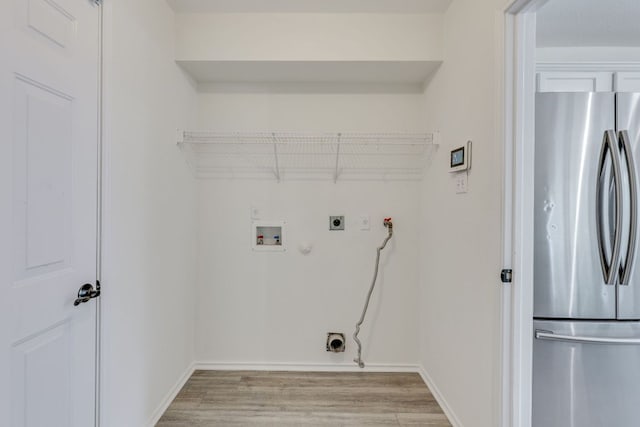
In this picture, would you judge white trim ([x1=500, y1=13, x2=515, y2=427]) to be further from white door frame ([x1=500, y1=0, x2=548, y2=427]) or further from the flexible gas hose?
the flexible gas hose

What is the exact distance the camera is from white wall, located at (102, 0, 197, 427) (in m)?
1.44

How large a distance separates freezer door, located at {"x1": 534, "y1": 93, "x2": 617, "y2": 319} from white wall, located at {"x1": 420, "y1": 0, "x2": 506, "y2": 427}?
0.87 ft

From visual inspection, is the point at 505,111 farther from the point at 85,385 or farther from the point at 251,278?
the point at 85,385

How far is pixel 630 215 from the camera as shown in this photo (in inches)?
57.4

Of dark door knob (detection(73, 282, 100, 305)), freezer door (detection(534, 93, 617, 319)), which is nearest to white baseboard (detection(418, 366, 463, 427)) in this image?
freezer door (detection(534, 93, 617, 319))

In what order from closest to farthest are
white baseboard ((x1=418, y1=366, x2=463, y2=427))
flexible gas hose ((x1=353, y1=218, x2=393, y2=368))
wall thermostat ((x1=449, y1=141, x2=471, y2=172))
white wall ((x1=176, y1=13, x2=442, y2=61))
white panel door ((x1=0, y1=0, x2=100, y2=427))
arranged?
1. white panel door ((x1=0, y1=0, x2=100, y2=427))
2. wall thermostat ((x1=449, y1=141, x2=471, y2=172))
3. white baseboard ((x1=418, y1=366, x2=463, y2=427))
4. white wall ((x1=176, y1=13, x2=442, y2=61))
5. flexible gas hose ((x1=353, y1=218, x2=393, y2=368))

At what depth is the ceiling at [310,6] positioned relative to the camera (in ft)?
6.52

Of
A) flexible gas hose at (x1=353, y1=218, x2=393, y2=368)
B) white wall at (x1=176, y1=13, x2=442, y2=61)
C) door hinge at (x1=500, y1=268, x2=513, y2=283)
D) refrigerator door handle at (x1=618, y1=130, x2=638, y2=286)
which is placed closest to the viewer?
door hinge at (x1=500, y1=268, x2=513, y2=283)

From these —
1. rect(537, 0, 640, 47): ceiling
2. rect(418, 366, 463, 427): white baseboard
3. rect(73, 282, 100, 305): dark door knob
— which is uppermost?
rect(537, 0, 640, 47): ceiling

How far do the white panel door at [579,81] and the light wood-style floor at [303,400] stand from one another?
244 centimetres

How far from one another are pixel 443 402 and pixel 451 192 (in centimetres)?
141

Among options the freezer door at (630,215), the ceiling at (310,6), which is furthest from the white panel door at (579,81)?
the ceiling at (310,6)

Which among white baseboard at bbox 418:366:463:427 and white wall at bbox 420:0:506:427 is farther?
white baseboard at bbox 418:366:463:427

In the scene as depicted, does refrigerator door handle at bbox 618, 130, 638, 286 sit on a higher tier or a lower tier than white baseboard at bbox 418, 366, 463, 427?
higher
